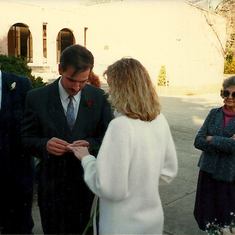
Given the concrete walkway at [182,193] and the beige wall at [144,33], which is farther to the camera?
the beige wall at [144,33]

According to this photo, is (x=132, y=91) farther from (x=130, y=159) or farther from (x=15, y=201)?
(x=15, y=201)

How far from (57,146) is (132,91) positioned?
677mm

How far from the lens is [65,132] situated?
2.49m

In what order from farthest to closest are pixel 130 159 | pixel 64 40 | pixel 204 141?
pixel 64 40, pixel 204 141, pixel 130 159

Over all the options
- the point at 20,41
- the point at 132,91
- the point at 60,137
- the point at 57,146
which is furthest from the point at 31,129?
the point at 20,41

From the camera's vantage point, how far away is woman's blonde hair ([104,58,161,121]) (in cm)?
196

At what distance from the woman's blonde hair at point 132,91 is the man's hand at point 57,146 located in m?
0.52

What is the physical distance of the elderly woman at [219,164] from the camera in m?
3.41

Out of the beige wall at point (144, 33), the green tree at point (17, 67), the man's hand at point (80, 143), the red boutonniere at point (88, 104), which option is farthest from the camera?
the beige wall at point (144, 33)

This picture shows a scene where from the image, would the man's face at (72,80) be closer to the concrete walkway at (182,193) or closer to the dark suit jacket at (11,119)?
the dark suit jacket at (11,119)

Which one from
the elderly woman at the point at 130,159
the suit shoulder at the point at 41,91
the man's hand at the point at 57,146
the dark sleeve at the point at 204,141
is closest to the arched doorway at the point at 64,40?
the dark sleeve at the point at 204,141

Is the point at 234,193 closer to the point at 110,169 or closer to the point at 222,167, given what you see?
the point at 222,167

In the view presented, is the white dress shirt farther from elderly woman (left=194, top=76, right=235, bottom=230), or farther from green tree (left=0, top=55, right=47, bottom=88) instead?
green tree (left=0, top=55, right=47, bottom=88)

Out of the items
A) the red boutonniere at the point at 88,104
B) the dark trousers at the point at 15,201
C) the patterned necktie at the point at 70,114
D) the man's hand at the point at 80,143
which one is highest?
the red boutonniere at the point at 88,104
